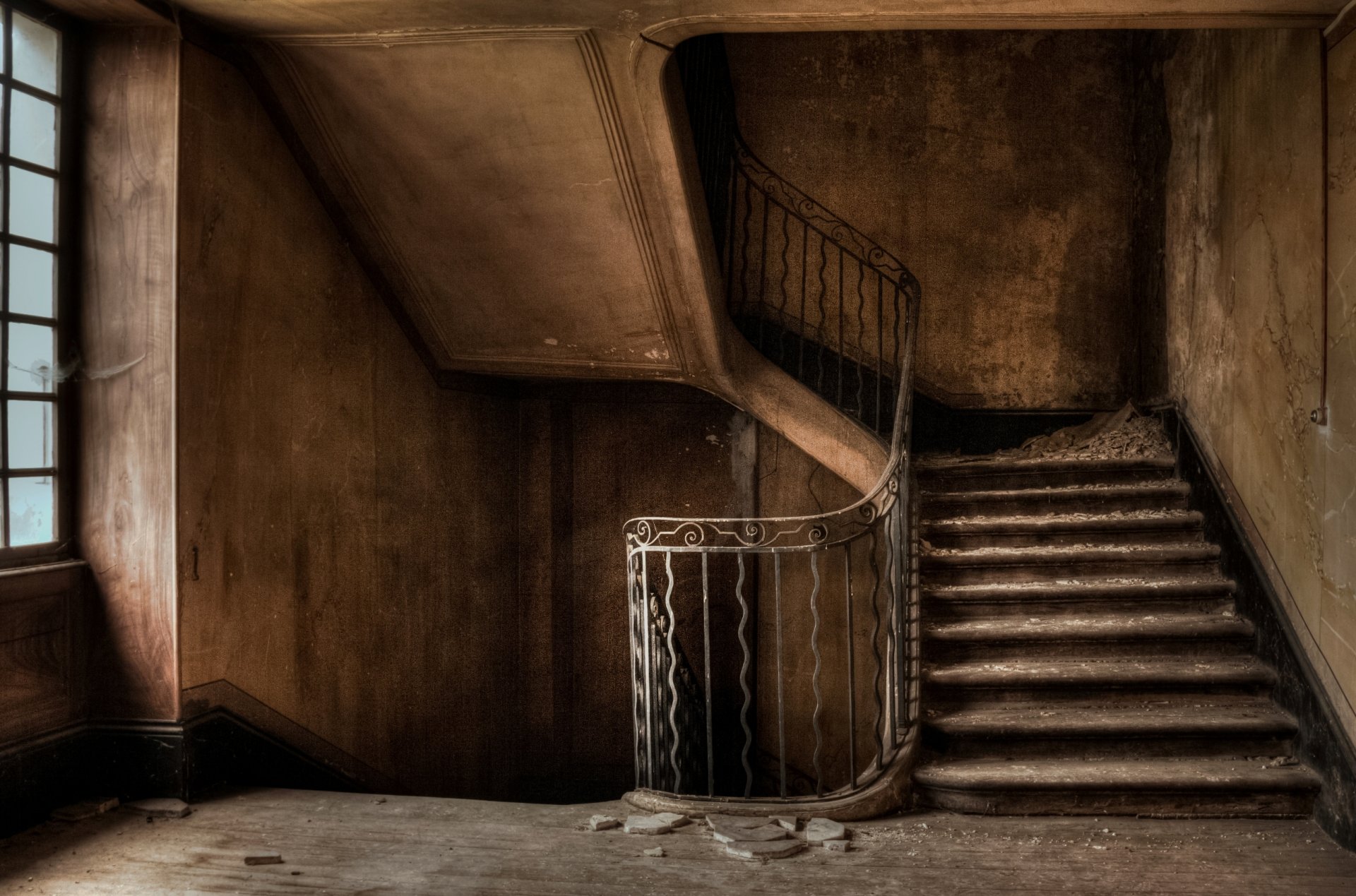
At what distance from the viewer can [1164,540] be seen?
4676 mm

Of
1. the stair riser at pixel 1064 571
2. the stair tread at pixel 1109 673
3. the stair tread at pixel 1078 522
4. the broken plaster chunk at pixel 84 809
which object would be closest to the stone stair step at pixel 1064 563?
the stair riser at pixel 1064 571

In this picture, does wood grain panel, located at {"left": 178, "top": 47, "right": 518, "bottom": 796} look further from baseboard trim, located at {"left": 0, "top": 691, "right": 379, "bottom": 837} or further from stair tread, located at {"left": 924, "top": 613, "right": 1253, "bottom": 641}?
stair tread, located at {"left": 924, "top": 613, "right": 1253, "bottom": 641}

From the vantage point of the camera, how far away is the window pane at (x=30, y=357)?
134 inches

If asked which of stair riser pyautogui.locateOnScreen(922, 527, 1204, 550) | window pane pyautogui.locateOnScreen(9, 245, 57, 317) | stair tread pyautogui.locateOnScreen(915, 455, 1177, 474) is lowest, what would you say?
stair riser pyautogui.locateOnScreen(922, 527, 1204, 550)

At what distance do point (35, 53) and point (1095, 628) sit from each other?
4.54 meters

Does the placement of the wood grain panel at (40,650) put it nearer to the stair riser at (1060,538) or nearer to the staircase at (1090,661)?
the staircase at (1090,661)

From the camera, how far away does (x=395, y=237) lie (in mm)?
4762

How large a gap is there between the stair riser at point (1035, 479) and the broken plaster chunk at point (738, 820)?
243 centimetres

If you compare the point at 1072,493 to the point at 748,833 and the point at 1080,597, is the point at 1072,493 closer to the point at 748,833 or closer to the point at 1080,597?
the point at 1080,597

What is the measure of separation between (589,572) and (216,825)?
3519 millimetres

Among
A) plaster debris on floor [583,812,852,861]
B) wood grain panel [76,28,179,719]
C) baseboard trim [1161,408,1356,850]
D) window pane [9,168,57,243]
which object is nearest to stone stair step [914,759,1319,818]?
baseboard trim [1161,408,1356,850]

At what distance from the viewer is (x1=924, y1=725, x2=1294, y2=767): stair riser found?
3.64m

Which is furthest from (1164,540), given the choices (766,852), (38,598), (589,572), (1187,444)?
(38,598)

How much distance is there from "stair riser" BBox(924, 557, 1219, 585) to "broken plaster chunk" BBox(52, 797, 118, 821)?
11.0ft
